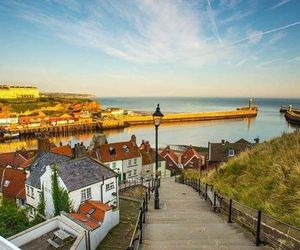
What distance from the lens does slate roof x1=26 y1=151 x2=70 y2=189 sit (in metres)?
25.8

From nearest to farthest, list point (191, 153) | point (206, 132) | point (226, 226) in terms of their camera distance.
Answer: point (226, 226), point (191, 153), point (206, 132)

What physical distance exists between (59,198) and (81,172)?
2.91 meters

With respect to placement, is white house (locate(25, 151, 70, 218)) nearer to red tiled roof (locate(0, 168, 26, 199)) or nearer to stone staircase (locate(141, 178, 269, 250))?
red tiled roof (locate(0, 168, 26, 199))

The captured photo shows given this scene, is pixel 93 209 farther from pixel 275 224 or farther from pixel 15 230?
pixel 275 224

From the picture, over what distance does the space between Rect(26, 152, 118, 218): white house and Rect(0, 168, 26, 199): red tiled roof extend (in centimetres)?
288

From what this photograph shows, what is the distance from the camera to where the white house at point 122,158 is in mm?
38438

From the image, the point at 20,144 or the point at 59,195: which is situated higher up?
the point at 59,195

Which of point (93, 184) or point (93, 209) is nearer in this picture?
point (93, 209)

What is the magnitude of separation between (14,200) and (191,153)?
2847 cm

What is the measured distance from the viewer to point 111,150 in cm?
3938

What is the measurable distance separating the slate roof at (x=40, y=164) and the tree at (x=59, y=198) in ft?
10.2

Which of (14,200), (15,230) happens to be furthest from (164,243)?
(14,200)

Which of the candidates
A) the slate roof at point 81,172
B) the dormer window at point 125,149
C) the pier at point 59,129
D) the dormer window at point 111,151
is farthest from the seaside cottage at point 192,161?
the pier at point 59,129

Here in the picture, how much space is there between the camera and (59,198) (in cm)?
2219
